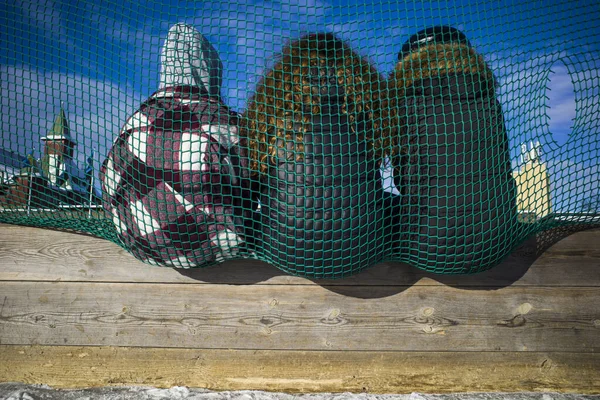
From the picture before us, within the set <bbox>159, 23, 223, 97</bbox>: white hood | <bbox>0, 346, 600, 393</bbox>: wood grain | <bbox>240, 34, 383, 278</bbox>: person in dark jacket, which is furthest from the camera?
<bbox>0, 346, 600, 393</bbox>: wood grain

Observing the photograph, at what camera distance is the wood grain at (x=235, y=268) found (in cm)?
186

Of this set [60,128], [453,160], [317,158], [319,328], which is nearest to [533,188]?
[453,160]

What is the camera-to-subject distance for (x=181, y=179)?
1545 millimetres

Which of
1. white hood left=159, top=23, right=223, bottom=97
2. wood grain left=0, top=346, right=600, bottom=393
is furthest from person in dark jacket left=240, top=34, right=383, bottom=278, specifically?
wood grain left=0, top=346, right=600, bottom=393

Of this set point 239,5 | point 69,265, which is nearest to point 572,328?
point 239,5

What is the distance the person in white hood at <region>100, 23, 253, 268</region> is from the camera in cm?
154

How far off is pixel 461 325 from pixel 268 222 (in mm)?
975

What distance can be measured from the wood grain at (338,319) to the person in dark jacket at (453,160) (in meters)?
0.35

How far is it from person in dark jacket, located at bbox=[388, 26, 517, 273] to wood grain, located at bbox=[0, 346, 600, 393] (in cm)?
53

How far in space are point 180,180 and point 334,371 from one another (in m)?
1.03

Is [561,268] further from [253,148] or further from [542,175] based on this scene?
[253,148]

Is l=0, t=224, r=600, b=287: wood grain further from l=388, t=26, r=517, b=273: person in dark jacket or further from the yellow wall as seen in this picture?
l=388, t=26, r=517, b=273: person in dark jacket

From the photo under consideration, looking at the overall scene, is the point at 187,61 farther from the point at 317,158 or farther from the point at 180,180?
the point at 317,158

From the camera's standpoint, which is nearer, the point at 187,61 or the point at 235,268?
the point at 187,61
